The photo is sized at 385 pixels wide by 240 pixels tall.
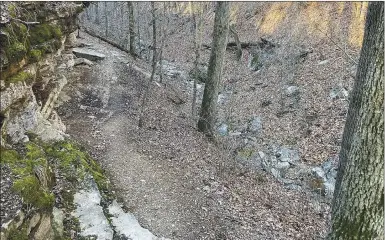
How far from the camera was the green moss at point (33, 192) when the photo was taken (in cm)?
496

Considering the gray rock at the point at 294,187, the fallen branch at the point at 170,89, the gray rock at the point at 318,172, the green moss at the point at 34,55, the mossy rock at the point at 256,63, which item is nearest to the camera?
the green moss at the point at 34,55

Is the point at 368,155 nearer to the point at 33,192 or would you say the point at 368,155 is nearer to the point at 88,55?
the point at 33,192

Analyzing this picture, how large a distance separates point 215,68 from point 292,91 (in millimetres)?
5063

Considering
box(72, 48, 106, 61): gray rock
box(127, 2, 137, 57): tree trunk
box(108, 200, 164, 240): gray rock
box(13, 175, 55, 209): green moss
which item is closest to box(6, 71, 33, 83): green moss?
box(13, 175, 55, 209): green moss

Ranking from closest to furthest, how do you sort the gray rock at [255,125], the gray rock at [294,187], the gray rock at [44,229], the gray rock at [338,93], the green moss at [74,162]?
1. the gray rock at [44,229]
2. the green moss at [74,162]
3. the gray rock at [294,187]
4. the gray rock at [338,93]
5. the gray rock at [255,125]

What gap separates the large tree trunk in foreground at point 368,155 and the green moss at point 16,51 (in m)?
5.83

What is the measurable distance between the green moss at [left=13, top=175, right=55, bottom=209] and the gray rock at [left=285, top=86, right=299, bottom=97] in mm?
11821

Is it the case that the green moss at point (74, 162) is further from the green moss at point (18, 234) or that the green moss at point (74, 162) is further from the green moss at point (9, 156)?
the green moss at point (18, 234)

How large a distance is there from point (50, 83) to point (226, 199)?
6166 mm

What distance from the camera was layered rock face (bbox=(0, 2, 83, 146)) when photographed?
6.14 m

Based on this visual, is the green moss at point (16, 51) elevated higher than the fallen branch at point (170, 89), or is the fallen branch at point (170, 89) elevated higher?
the green moss at point (16, 51)

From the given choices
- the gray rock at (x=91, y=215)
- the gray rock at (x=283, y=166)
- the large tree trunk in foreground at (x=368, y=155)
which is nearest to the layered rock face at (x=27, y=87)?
the gray rock at (x=91, y=215)

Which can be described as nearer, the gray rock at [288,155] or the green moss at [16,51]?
the green moss at [16,51]

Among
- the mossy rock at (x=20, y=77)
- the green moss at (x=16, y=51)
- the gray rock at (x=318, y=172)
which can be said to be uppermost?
the green moss at (x=16, y=51)
